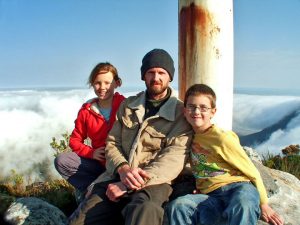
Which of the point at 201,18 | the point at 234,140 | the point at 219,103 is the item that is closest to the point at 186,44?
the point at 201,18

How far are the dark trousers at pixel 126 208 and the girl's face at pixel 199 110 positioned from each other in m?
0.66

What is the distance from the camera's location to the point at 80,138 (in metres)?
4.67

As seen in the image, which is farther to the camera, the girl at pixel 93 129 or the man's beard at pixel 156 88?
the girl at pixel 93 129

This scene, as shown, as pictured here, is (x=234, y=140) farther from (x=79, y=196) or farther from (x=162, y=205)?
(x=79, y=196)

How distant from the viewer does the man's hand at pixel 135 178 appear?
3.62 meters

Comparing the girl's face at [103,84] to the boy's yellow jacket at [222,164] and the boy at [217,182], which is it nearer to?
the boy at [217,182]

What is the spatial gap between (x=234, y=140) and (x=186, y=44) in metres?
1.58

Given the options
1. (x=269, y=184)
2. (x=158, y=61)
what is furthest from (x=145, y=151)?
(x=269, y=184)

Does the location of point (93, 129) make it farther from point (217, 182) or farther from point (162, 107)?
point (217, 182)

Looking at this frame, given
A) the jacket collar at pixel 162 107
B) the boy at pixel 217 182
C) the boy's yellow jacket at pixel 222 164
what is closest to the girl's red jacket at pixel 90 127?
the jacket collar at pixel 162 107

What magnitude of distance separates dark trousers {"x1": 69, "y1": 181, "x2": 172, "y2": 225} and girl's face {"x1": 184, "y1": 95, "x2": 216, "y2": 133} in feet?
2.15

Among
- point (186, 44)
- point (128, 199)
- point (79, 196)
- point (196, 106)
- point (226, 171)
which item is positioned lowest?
point (79, 196)

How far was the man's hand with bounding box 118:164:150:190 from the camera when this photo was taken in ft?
11.9

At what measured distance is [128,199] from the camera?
3852 mm
